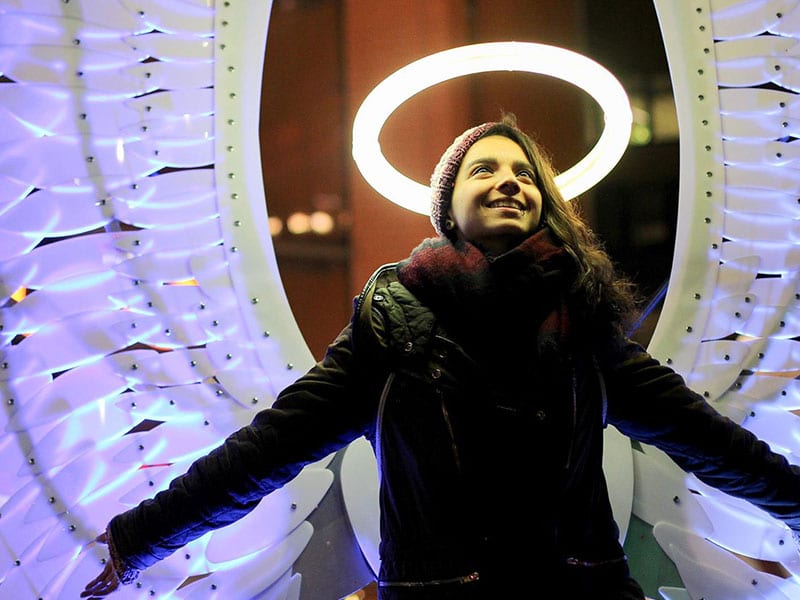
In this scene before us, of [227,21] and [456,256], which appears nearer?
[456,256]

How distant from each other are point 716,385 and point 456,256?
0.85 meters

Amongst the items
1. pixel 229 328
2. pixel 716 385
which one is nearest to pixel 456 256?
pixel 229 328

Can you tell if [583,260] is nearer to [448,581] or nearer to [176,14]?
[448,581]

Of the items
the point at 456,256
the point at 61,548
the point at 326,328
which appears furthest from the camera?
the point at 326,328

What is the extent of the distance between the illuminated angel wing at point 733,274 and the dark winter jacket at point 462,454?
0.97 ft

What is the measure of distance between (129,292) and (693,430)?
4.13 feet

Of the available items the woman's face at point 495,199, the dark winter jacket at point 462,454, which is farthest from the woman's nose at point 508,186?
the dark winter jacket at point 462,454

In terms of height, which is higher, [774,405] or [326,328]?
[326,328]

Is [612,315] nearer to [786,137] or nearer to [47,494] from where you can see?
[786,137]

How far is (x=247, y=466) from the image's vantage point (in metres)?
1.42

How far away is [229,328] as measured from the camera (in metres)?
1.82

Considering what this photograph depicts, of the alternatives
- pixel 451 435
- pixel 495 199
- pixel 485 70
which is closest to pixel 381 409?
pixel 451 435

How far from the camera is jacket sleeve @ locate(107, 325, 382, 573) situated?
142 cm

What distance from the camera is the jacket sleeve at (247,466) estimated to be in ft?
4.65
